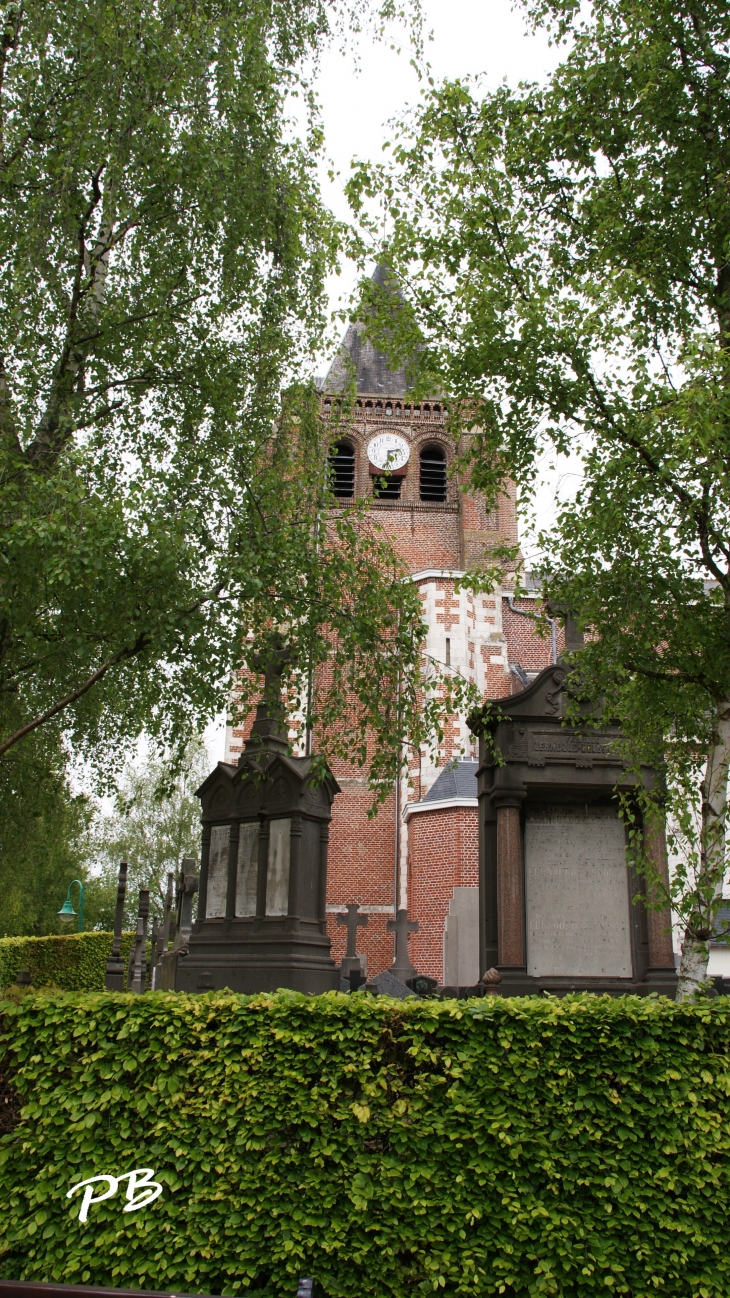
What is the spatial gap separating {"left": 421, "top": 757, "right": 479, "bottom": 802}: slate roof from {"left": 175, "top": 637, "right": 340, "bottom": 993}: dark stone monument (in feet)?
20.4

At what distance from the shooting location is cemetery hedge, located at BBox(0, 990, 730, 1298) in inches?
160

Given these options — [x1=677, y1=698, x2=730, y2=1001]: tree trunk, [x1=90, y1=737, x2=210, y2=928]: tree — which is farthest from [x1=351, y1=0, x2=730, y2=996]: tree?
[x1=90, y1=737, x2=210, y2=928]: tree

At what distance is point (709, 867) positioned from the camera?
6.18 m

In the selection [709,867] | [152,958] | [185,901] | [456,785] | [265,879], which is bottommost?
[152,958]

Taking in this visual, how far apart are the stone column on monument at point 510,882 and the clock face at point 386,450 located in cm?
2111

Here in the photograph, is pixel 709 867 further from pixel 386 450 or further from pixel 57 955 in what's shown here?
pixel 386 450

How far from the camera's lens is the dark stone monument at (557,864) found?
967 centimetres

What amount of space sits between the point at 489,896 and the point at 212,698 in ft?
14.3

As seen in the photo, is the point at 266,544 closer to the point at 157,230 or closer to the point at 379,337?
the point at 379,337

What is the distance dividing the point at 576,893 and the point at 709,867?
13.4ft

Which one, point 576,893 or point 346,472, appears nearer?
point 576,893

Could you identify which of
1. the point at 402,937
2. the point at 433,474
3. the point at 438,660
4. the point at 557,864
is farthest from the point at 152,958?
the point at 433,474

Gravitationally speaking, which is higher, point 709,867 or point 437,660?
point 437,660

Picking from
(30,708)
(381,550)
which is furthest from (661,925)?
(30,708)
